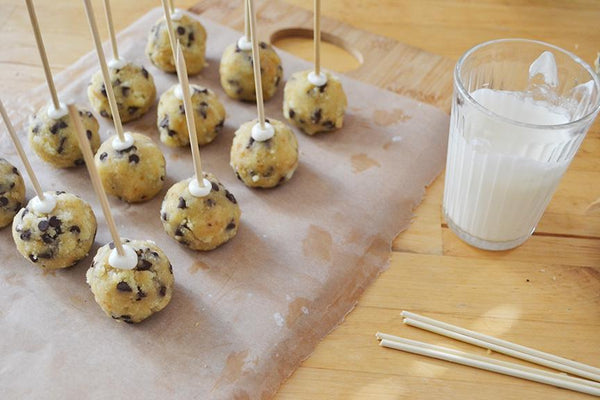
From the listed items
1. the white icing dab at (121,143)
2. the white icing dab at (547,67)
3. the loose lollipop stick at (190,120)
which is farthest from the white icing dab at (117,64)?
the white icing dab at (547,67)

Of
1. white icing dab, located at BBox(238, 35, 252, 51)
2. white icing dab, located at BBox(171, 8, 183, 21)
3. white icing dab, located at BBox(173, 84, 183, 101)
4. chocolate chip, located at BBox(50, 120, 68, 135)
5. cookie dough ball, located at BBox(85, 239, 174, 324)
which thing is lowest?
cookie dough ball, located at BBox(85, 239, 174, 324)

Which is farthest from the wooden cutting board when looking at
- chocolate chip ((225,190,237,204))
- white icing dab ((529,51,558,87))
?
chocolate chip ((225,190,237,204))

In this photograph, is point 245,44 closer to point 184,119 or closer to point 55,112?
point 184,119

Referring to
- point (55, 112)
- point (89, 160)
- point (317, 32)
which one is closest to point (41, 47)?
point (55, 112)

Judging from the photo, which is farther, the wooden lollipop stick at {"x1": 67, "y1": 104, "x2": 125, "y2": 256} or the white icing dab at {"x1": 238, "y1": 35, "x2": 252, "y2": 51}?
the white icing dab at {"x1": 238, "y1": 35, "x2": 252, "y2": 51}

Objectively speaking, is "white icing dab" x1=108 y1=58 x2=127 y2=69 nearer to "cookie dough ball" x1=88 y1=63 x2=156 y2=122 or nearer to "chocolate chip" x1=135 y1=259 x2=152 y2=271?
"cookie dough ball" x1=88 y1=63 x2=156 y2=122

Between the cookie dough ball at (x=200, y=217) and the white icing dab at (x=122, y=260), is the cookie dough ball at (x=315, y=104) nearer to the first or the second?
the cookie dough ball at (x=200, y=217)
